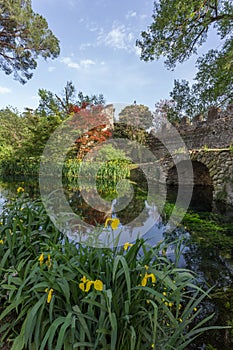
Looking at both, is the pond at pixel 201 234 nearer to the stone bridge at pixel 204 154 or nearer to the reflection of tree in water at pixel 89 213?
the reflection of tree in water at pixel 89 213

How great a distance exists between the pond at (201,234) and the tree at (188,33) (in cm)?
486

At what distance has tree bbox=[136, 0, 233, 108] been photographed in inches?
231

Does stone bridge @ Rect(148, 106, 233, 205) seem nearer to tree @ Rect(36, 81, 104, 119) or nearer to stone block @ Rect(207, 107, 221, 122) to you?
stone block @ Rect(207, 107, 221, 122)

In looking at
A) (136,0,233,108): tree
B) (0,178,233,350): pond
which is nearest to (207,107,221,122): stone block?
(136,0,233,108): tree

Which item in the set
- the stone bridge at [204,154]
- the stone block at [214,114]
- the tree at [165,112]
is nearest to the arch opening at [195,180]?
the stone bridge at [204,154]

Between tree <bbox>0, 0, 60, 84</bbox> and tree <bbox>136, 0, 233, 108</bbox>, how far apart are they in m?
4.67

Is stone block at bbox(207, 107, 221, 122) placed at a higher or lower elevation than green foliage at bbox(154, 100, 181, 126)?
lower

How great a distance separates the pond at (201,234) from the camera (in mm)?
1472

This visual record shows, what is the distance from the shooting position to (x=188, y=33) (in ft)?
21.9

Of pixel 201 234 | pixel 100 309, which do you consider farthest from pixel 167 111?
pixel 100 309

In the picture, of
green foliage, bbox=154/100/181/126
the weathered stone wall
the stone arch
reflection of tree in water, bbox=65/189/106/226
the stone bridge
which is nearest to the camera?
reflection of tree in water, bbox=65/189/106/226

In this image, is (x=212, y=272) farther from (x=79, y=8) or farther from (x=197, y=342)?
(x=79, y=8)

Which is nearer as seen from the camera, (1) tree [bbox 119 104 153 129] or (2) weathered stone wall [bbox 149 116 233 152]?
(2) weathered stone wall [bbox 149 116 233 152]

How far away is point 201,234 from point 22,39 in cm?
1090
